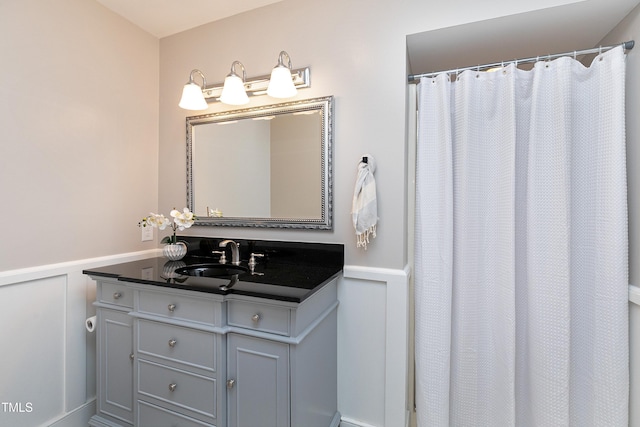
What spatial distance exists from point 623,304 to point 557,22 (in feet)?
4.14

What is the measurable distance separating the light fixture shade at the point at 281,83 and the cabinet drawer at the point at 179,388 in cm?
139

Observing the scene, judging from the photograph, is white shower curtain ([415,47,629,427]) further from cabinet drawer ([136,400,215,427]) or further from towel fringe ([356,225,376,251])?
cabinet drawer ([136,400,215,427])

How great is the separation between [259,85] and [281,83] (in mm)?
244

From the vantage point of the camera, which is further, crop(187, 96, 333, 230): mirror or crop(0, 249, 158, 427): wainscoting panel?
crop(187, 96, 333, 230): mirror

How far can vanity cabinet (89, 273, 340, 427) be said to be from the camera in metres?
1.18

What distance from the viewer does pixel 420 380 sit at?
150 cm

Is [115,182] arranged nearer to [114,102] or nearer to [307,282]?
[114,102]

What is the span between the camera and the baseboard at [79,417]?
1557 millimetres

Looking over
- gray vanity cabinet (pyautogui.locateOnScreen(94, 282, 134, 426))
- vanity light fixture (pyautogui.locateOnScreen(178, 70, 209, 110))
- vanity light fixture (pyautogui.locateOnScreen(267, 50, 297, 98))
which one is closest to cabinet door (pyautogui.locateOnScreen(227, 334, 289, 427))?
gray vanity cabinet (pyautogui.locateOnScreen(94, 282, 134, 426))

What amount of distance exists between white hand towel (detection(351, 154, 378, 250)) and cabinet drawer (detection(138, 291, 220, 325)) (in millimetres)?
741

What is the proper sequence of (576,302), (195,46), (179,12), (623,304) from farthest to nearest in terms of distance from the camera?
1. (195,46)
2. (179,12)
3. (576,302)
4. (623,304)

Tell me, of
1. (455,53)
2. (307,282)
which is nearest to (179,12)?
(455,53)

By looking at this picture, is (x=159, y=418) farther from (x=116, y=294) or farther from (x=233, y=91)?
(x=233, y=91)

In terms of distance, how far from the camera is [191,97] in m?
1.74
